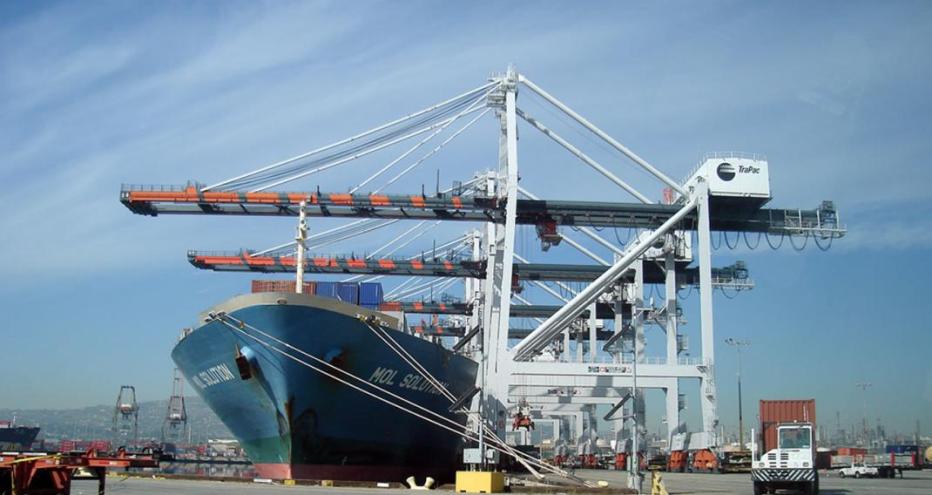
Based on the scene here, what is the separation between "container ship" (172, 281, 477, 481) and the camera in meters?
29.3

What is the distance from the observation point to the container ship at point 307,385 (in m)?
29.3

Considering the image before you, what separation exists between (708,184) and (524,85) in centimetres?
989

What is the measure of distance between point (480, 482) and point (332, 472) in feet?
19.3

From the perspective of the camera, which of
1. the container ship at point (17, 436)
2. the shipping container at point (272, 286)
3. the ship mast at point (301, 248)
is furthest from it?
the container ship at point (17, 436)

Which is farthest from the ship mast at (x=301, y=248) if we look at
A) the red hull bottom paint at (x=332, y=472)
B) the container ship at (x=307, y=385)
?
the red hull bottom paint at (x=332, y=472)

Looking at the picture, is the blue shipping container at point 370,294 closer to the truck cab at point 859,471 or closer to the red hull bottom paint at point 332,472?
the red hull bottom paint at point 332,472

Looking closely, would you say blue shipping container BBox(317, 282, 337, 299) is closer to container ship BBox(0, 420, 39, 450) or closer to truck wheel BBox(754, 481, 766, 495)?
truck wheel BBox(754, 481, 766, 495)

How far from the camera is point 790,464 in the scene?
80.6 ft

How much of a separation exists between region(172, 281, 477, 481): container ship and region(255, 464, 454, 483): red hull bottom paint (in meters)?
0.04

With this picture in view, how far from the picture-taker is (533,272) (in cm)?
5391

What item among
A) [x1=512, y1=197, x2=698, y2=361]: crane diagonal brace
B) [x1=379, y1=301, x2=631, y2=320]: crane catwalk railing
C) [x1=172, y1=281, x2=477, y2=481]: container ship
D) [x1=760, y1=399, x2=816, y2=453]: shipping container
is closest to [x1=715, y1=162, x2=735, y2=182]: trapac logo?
[x1=512, y1=197, x2=698, y2=361]: crane diagonal brace

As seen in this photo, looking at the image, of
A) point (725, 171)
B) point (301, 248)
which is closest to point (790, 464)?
point (301, 248)

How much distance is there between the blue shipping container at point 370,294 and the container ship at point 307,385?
7059 millimetres

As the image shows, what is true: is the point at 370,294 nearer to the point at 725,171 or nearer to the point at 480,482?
the point at 480,482
